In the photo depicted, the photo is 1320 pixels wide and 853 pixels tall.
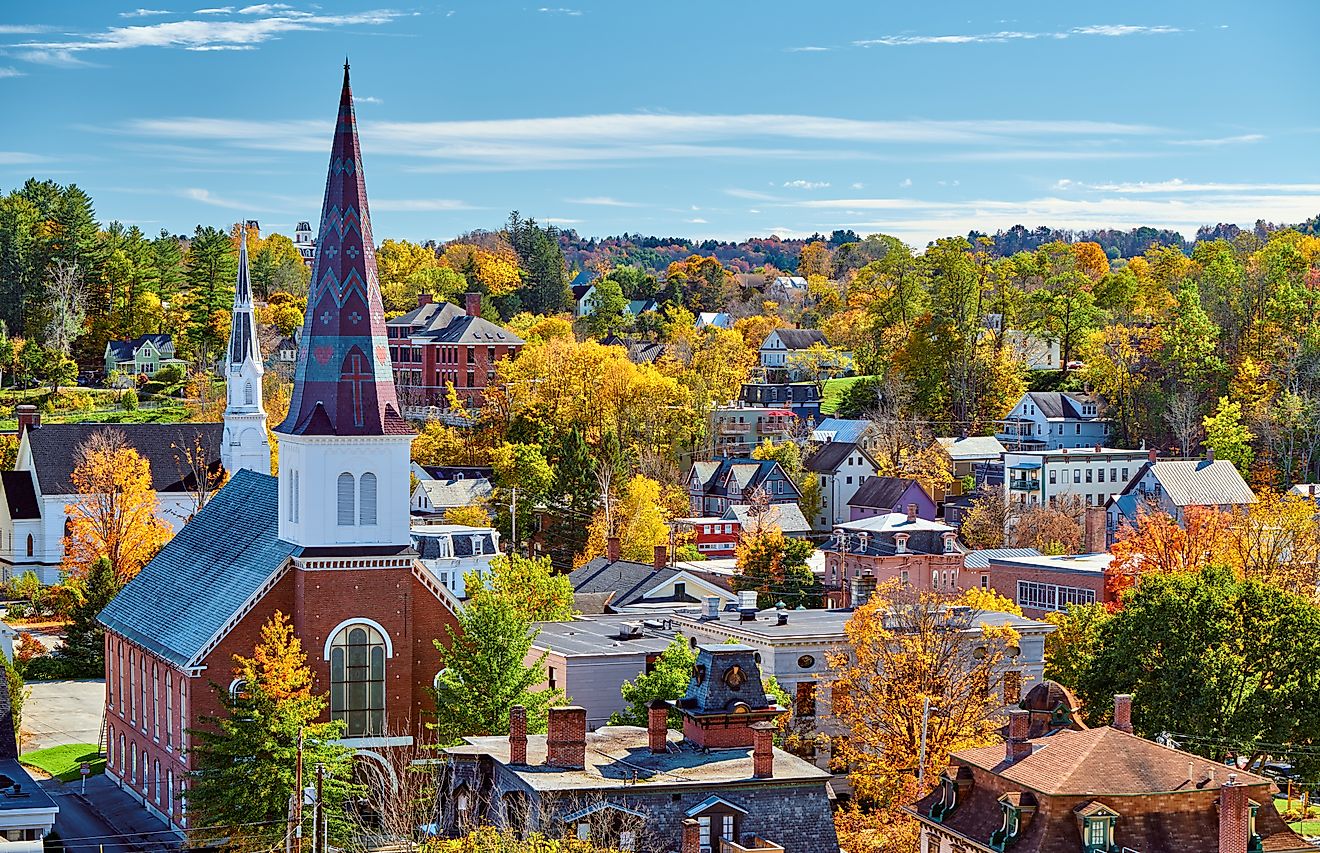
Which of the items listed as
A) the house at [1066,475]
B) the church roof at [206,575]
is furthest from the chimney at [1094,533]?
the church roof at [206,575]

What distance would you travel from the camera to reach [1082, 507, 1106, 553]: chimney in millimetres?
115125

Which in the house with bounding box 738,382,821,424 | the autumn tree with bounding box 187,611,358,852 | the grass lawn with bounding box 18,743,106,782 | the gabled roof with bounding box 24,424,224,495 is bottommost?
the grass lawn with bounding box 18,743,106,782

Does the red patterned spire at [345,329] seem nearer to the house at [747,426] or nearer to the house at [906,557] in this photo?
the house at [906,557]

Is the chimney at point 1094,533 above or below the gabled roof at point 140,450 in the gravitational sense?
below

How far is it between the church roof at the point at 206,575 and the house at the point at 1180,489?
215ft

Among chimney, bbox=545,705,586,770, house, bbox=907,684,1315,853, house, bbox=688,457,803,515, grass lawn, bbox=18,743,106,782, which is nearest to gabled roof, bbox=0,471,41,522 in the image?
grass lawn, bbox=18,743,106,782

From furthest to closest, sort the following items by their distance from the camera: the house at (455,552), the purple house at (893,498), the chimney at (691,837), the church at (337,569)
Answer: the purple house at (893,498) → the house at (455,552) → the church at (337,569) → the chimney at (691,837)

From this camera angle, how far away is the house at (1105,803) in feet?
148

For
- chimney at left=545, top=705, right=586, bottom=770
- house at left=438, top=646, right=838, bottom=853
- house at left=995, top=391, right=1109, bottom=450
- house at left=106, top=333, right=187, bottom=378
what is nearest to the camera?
house at left=438, top=646, right=838, bottom=853

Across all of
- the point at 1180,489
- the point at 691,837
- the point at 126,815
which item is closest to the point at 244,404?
the point at 126,815

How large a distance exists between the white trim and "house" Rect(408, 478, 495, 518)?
58992 mm

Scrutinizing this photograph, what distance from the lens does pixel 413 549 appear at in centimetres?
5825

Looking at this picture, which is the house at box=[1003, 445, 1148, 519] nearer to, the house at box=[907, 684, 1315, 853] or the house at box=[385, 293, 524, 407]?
the house at box=[385, 293, 524, 407]

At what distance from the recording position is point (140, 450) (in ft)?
362
